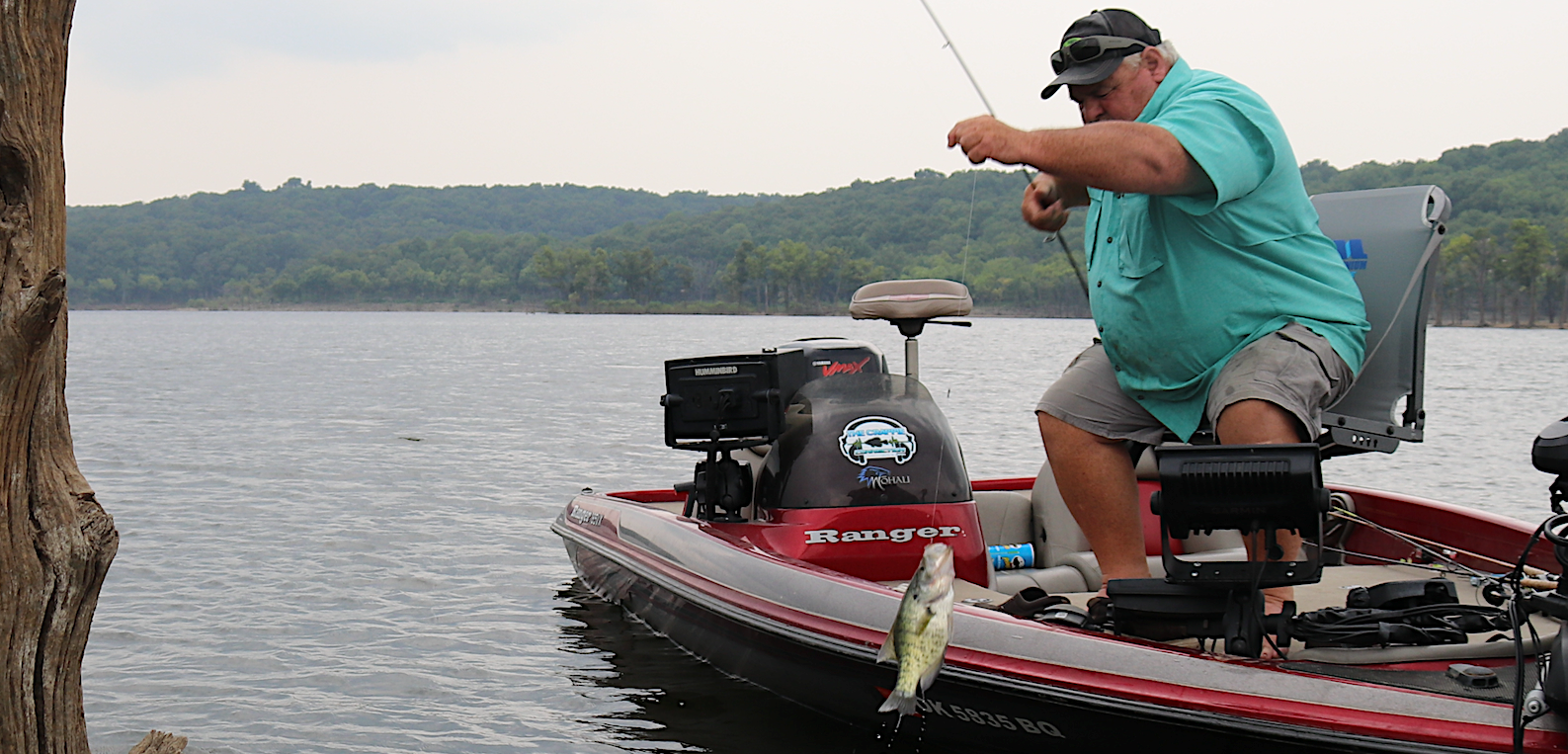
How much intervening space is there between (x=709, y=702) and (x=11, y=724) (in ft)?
10.8

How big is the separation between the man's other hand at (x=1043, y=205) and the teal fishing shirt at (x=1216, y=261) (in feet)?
0.90

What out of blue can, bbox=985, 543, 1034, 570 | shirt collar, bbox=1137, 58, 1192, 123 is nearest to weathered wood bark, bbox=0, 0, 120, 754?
shirt collar, bbox=1137, 58, 1192, 123

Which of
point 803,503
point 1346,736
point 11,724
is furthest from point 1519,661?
point 11,724

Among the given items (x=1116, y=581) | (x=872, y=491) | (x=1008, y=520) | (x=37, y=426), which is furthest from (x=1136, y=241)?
(x=37, y=426)

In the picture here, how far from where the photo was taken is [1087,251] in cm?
443

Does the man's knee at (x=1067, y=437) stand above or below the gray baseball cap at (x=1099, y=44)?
below

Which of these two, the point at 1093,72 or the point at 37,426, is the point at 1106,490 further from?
the point at 37,426

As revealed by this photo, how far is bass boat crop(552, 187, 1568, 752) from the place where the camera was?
128 inches

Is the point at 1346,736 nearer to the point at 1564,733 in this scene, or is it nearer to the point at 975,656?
the point at 1564,733

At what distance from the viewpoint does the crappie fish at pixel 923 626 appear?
2.99m

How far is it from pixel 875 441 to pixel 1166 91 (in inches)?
78.1

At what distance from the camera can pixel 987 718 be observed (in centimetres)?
414

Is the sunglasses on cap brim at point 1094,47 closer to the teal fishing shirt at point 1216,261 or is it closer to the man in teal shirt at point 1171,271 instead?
the man in teal shirt at point 1171,271

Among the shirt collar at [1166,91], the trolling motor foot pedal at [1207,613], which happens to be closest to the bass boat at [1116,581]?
the trolling motor foot pedal at [1207,613]
